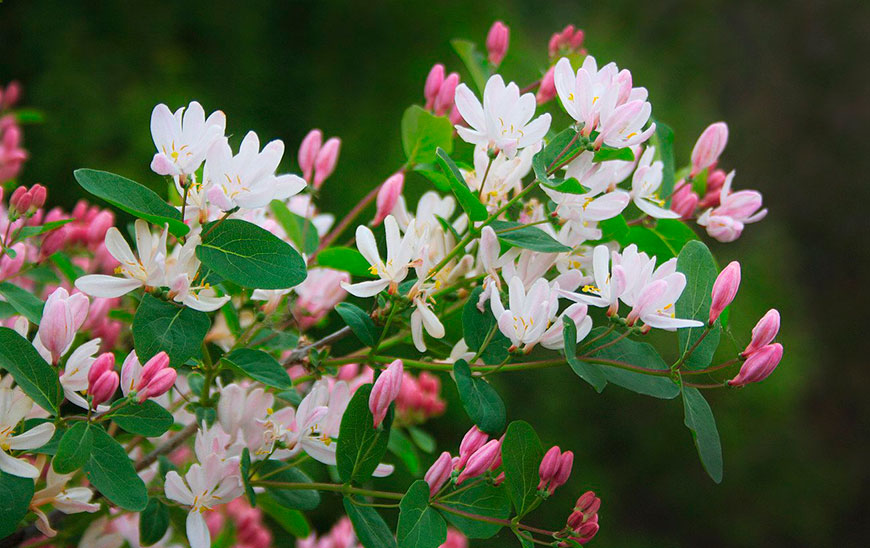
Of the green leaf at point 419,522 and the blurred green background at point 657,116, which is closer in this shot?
the green leaf at point 419,522

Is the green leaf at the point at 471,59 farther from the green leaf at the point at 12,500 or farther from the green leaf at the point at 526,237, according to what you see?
the green leaf at the point at 12,500

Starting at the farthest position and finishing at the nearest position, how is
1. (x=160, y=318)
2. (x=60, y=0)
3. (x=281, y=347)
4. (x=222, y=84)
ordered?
(x=222, y=84), (x=60, y=0), (x=281, y=347), (x=160, y=318)

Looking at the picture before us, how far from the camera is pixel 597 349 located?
47cm

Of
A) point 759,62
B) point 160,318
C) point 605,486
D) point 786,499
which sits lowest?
point 786,499

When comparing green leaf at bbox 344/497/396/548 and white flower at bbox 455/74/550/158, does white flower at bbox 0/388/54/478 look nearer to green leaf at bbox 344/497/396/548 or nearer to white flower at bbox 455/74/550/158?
green leaf at bbox 344/497/396/548

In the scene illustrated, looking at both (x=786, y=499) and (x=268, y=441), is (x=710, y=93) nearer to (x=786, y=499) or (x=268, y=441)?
(x=786, y=499)

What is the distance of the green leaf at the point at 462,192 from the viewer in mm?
467

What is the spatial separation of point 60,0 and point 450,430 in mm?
1437

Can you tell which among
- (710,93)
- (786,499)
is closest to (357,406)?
(786,499)

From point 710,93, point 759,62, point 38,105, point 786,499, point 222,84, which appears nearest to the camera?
point 38,105

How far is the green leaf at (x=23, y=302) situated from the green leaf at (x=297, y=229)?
157 mm

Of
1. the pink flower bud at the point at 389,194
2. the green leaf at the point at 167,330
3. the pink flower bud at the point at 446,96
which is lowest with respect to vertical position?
the pink flower bud at the point at 389,194

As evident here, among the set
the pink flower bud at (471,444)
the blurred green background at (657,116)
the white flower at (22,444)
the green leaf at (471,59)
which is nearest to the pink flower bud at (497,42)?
the green leaf at (471,59)

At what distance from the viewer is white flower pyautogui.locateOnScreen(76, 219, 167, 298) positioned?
0.47m
